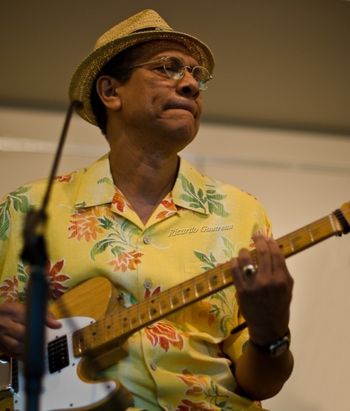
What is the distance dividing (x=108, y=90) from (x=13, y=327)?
594 mm

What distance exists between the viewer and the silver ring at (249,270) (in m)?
1.37

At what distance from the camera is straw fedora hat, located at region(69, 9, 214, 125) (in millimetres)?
1774

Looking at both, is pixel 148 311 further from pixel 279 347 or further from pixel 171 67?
pixel 171 67

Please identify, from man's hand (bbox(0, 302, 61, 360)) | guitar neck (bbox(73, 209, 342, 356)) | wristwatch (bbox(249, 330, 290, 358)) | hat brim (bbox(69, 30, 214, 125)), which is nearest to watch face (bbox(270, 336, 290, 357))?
wristwatch (bbox(249, 330, 290, 358))

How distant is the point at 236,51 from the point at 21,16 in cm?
59

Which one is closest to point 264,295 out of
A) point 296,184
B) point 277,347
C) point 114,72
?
point 277,347

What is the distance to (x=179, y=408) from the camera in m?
1.50

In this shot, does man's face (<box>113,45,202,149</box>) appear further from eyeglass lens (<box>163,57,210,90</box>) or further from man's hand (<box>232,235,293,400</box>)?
man's hand (<box>232,235,293,400</box>)

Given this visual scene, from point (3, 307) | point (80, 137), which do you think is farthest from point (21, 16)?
point (3, 307)

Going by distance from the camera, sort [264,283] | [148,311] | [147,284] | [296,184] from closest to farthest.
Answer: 1. [264,283]
2. [148,311]
3. [147,284]
4. [296,184]

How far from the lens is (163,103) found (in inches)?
67.6

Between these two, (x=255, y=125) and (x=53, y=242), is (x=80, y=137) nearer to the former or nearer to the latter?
(x=255, y=125)

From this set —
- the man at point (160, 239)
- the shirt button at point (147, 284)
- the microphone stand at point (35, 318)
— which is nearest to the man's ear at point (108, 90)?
the man at point (160, 239)

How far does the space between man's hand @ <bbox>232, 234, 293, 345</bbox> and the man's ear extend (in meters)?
0.59
